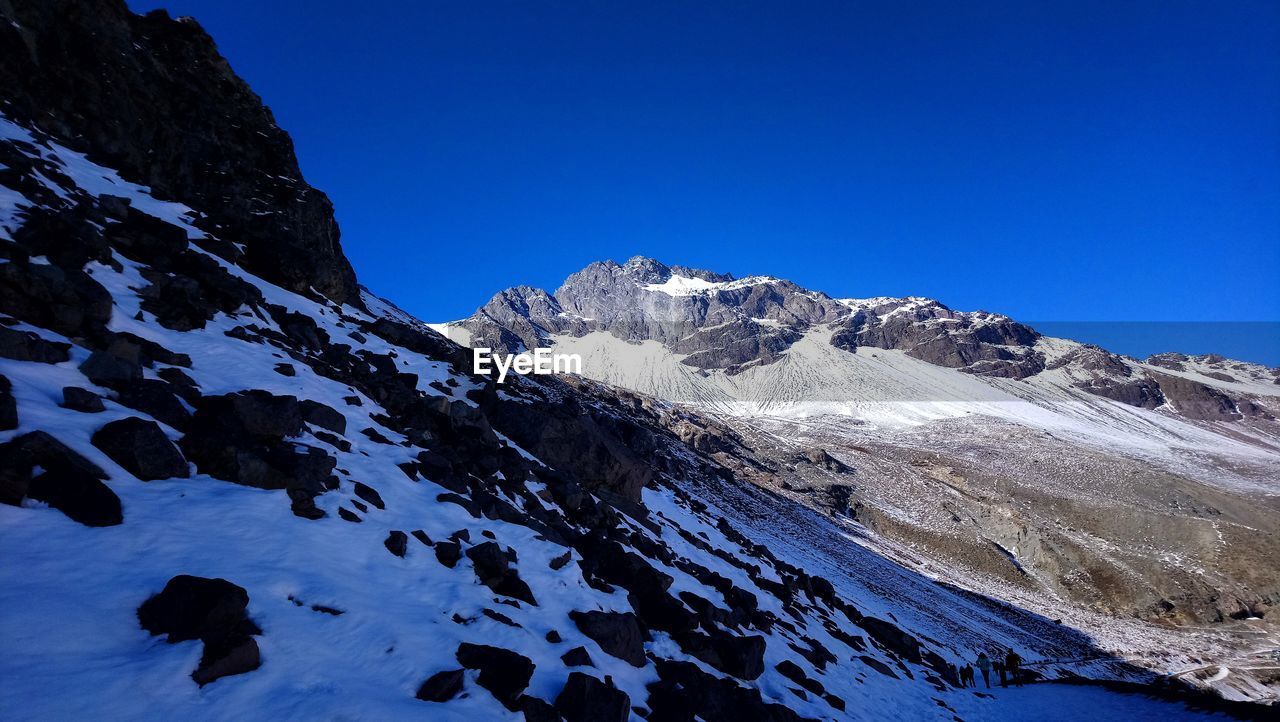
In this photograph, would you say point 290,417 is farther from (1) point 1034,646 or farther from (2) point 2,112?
(1) point 1034,646

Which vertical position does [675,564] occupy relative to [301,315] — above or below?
below

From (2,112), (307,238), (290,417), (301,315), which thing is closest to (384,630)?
(290,417)

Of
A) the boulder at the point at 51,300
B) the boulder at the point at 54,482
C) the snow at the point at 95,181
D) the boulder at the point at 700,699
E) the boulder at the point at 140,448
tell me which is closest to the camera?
the boulder at the point at 54,482

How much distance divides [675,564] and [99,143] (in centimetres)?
2849

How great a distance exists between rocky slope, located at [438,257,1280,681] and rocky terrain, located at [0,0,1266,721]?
26.7m

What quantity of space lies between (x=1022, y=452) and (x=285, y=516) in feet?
354

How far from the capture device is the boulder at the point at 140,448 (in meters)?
8.02

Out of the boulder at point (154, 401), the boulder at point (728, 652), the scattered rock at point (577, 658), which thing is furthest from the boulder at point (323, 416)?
the boulder at point (728, 652)

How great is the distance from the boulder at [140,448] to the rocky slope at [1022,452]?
4939 cm

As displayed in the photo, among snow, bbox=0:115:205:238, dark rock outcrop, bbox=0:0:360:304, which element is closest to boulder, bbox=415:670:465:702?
snow, bbox=0:115:205:238

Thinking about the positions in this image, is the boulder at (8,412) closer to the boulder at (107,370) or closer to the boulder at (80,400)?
the boulder at (80,400)

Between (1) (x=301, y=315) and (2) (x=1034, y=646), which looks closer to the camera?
(1) (x=301, y=315)

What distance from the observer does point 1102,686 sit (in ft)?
58.2

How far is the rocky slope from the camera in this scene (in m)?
48.2
